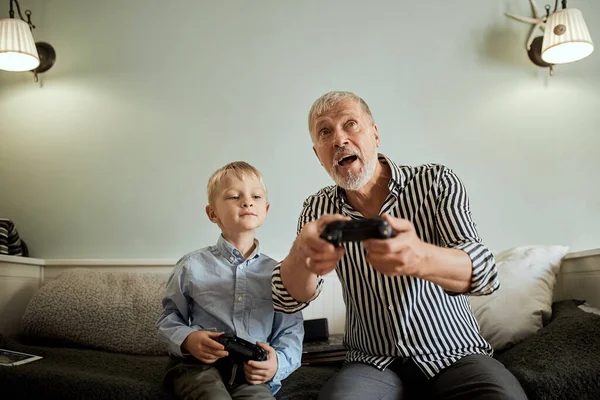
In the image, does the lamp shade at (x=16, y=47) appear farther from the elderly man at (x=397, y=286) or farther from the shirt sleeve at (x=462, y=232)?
the shirt sleeve at (x=462, y=232)

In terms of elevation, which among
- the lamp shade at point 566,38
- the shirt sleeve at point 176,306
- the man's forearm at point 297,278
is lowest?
the shirt sleeve at point 176,306

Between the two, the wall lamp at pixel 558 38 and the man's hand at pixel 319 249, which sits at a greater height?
the wall lamp at pixel 558 38

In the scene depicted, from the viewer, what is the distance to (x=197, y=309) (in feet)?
4.29

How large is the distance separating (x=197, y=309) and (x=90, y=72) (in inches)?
57.9

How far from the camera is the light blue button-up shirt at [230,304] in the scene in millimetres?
1256

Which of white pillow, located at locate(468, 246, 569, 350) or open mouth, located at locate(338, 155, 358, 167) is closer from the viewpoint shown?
open mouth, located at locate(338, 155, 358, 167)

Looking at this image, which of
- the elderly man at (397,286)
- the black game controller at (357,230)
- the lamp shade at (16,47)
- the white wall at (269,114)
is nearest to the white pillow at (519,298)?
the white wall at (269,114)

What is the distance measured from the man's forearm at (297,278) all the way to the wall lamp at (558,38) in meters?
1.52

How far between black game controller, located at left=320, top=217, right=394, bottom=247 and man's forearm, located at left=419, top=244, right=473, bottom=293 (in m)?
0.14

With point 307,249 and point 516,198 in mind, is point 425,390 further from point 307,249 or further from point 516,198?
point 516,198

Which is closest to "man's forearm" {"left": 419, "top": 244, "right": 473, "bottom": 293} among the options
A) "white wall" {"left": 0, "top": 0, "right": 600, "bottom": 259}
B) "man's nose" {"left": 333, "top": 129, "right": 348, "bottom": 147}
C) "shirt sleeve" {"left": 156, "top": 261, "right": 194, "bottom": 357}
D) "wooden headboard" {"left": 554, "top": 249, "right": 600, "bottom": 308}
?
"man's nose" {"left": 333, "top": 129, "right": 348, "bottom": 147}

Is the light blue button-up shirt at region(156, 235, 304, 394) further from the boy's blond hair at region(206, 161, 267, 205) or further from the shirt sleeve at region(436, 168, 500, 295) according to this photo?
the shirt sleeve at region(436, 168, 500, 295)

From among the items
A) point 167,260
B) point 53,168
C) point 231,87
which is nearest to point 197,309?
point 167,260

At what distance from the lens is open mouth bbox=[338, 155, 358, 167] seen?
1.17 meters
